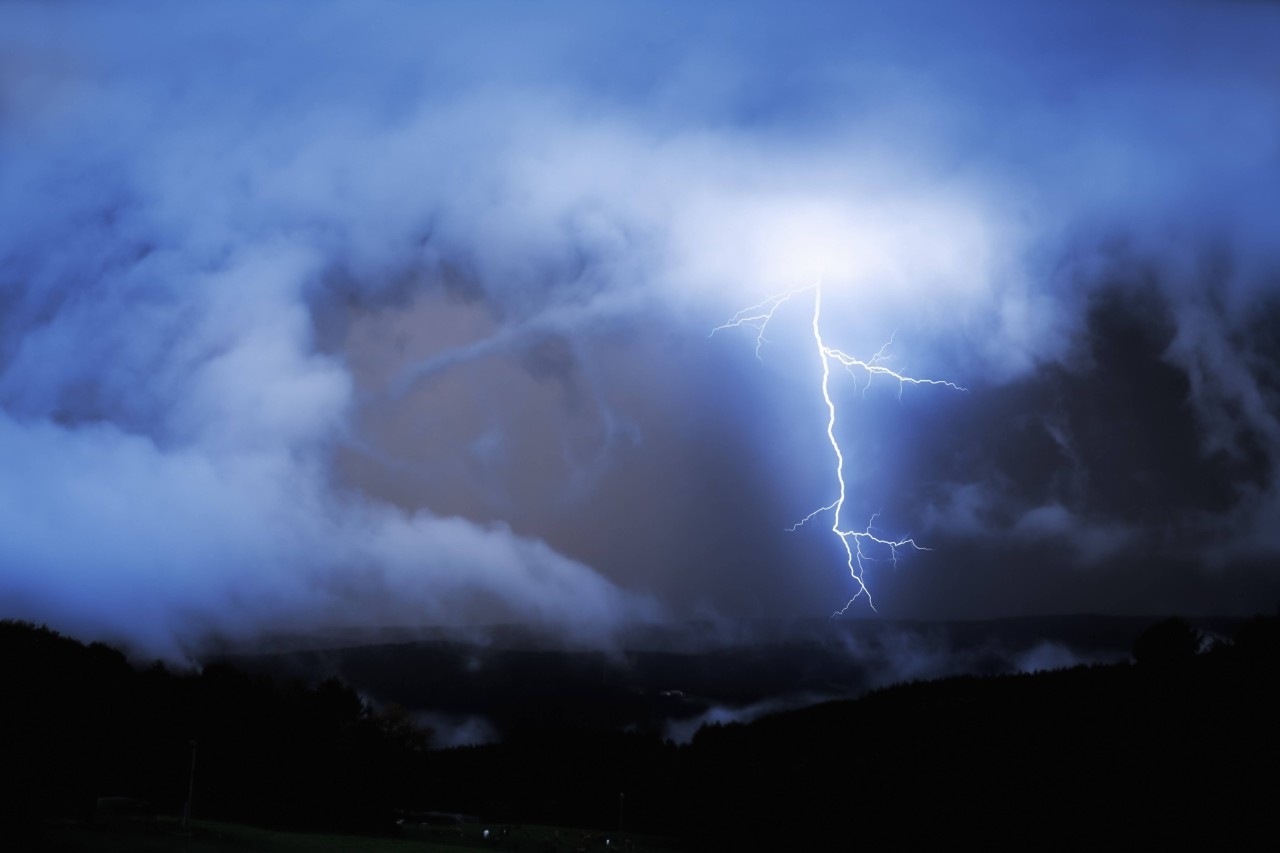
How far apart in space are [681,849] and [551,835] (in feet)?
31.6

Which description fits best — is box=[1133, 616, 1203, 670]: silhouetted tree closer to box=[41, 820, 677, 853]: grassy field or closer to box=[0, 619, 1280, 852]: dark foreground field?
box=[0, 619, 1280, 852]: dark foreground field

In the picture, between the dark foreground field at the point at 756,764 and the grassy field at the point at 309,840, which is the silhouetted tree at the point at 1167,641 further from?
the grassy field at the point at 309,840

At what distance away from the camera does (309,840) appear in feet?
213

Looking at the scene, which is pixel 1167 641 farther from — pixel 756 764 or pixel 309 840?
pixel 309 840

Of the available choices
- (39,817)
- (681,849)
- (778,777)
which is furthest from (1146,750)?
(39,817)

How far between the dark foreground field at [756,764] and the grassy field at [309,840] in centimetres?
47

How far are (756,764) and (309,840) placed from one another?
3699 cm

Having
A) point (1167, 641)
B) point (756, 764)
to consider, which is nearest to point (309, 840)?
point (756, 764)

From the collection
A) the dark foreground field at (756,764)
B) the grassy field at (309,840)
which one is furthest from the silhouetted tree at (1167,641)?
the grassy field at (309,840)

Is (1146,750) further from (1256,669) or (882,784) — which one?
(882,784)

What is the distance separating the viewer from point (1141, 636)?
9169cm

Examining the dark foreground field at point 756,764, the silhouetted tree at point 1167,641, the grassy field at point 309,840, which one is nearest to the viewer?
the grassy field at point 309,840

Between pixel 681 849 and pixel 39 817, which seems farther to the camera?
pixel 681 849

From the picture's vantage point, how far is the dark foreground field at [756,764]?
5572 cm
